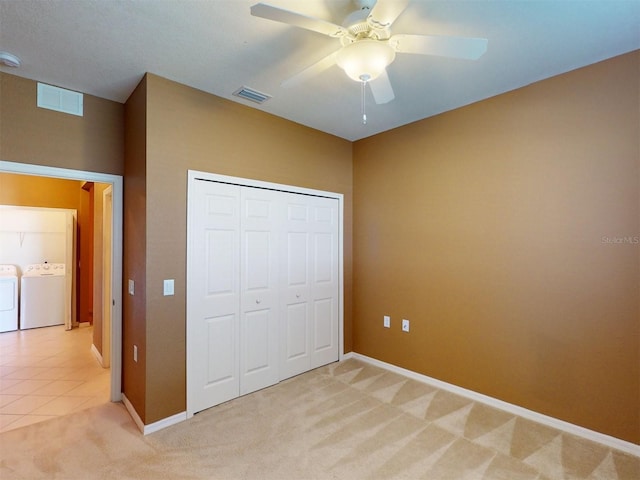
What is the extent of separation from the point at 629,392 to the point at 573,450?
1.78 ft

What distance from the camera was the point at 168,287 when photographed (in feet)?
8.13

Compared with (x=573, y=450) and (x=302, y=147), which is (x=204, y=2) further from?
(x=573, y=450)

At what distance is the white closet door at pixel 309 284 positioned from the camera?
130 inches

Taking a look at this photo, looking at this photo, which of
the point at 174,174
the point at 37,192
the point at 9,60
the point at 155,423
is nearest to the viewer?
the point at 9,60

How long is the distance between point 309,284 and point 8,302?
→ 5.12 meters

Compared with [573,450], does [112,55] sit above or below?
above

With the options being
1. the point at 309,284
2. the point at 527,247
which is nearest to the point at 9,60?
the point at 309,284

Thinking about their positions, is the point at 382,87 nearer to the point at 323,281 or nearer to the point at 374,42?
the point at 374,42

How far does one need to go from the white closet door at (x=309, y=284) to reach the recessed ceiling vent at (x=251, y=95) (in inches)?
36.9

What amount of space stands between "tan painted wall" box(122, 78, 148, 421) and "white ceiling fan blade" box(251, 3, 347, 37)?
1.51 metres

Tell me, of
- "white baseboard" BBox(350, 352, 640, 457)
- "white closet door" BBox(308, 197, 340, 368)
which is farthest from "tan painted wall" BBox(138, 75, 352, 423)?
"white baseboard" BBox(350, 352, 640, 457)

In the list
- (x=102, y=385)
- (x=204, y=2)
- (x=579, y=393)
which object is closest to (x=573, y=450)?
(x=579, y=393)

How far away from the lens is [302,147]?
343 cm

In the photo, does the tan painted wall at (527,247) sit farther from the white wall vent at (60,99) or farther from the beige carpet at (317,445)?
the white wall vent at (60,99)
